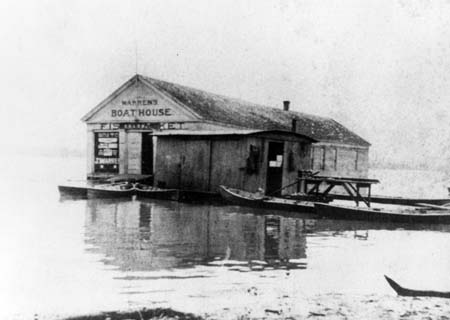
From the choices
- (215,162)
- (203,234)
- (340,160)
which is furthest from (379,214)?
(340,160)

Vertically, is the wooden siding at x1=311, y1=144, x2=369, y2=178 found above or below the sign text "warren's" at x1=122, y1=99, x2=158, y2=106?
below

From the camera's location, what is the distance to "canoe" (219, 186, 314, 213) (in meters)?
15.8

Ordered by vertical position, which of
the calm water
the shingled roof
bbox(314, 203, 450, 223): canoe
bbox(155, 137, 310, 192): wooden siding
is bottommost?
the calm water

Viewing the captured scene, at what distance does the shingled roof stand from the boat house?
0.09 m

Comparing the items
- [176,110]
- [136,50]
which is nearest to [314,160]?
[176,110]

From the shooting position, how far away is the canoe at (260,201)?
15.8 m

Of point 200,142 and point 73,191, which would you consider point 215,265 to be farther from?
point 73,191

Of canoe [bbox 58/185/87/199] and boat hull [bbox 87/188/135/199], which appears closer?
boat hull [bbox 87/188/135/199]

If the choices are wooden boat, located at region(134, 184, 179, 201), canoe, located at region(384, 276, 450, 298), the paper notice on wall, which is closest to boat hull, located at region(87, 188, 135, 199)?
wooden boat, located at region(134, 184, 179, 201)

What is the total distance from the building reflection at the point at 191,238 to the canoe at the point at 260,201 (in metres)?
0.55

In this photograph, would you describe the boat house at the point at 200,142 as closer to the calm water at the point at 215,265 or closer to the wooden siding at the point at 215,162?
the wooden siding at the point at 215,162

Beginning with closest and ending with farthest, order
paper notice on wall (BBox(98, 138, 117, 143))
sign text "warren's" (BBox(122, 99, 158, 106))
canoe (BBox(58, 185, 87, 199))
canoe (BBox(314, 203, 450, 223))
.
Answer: canoe (BBox(314, 203, 450, 223))
canoe (BBox(58, 185, 87, 199))
sign text "warren's" (BBox(122, 99, 158, 106))
paper notice on wall (BBox(98, 138, 117, 143))

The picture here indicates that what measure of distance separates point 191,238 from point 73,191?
11576mm

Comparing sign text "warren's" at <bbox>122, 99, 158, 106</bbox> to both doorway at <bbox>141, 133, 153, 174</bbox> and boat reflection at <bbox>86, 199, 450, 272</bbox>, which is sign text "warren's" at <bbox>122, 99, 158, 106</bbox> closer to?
doorway at <bbox>141, 133, 153, 174</bbox>
